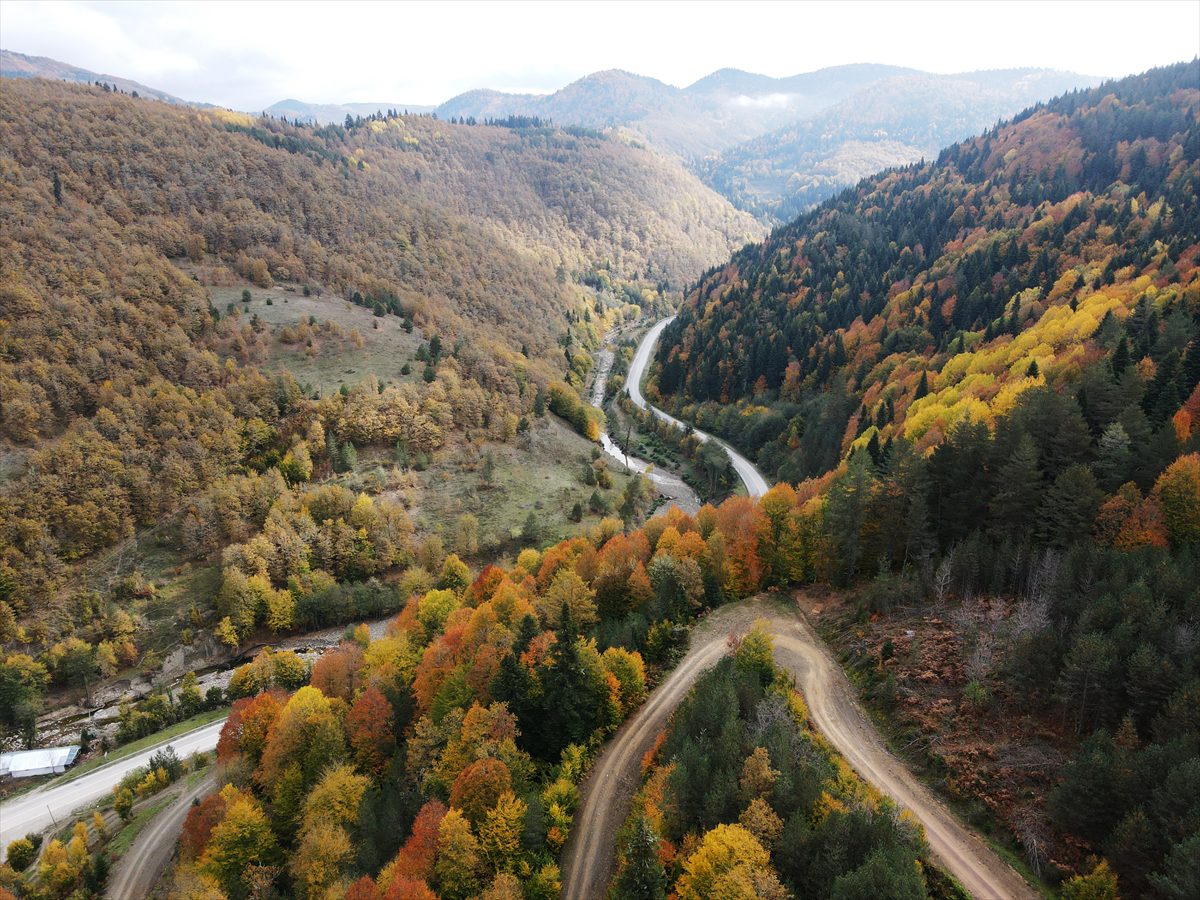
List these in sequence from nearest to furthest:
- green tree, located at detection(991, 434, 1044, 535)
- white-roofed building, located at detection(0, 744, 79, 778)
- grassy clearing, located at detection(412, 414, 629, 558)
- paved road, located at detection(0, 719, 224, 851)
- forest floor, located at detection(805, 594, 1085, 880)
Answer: forest floor, located at detection(805, 594, 1085, 880) → green tree, located at detection(991, 434, 1044, 535) → paved road, located at detection(0, 719, 224, 851) → white-roofed building, located at detection(0, 744, 79, 778) → grassy clearing, located at detection(412, 414, 629, 558)

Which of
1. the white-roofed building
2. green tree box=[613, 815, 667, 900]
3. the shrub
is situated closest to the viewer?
green tree box=[613, 815, 667, 900]

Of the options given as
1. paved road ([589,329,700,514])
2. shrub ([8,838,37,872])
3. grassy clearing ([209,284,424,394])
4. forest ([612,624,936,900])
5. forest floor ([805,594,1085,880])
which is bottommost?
shrub ([8,838,37,872])

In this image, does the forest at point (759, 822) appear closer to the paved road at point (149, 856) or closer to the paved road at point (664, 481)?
the paved road at point (149, 856)

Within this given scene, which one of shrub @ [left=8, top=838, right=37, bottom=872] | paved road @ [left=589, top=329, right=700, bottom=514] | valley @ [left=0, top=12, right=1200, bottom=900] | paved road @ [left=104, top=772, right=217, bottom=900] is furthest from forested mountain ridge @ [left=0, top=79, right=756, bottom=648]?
paved road @ [left=104, top=772, right=217, bottom=900]

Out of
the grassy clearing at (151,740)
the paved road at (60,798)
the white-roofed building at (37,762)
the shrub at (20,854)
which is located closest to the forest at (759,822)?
the shrub at (20,854)

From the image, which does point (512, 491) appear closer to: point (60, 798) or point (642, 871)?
point (60, 798)

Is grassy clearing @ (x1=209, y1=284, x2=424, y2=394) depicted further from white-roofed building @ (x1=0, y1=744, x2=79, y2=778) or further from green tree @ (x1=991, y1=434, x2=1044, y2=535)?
green tree @ (x1=991, y1=434, x2=1044, y2=535)

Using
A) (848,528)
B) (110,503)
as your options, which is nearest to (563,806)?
(848,528)
